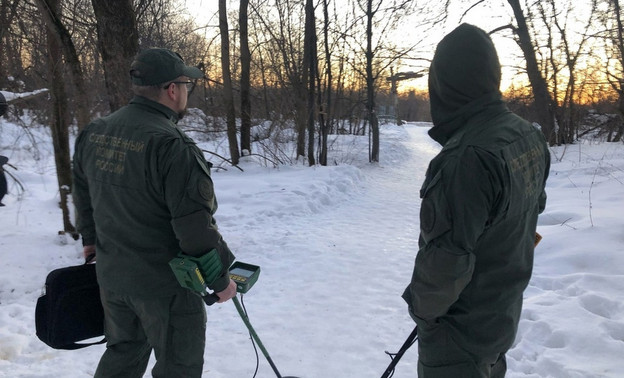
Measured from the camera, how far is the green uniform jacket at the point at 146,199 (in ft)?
6.25

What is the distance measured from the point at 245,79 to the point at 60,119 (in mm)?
7838

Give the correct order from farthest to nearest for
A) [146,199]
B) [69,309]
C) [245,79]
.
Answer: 1. [245,79]
2. [69,309]
3. [146,199]

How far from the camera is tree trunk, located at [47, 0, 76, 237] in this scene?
203 inches

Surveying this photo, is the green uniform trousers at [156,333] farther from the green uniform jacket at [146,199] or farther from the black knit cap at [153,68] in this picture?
the black knit cap at [153,68]

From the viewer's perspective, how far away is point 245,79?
12.7m

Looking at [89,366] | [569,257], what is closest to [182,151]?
[89,366]

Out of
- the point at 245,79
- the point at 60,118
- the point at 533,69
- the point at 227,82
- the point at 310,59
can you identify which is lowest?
the point at 60,118

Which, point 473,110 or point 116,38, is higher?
point 116,38

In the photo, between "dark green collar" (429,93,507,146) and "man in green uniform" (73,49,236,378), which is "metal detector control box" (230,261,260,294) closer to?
"man in green uniform" (73,49,236,378)

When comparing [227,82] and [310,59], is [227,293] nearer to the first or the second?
[227,82]

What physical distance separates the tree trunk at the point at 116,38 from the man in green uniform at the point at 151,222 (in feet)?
11.0

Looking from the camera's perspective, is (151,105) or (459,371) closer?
(459,371)

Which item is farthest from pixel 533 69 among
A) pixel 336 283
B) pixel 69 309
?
pixel 69 309

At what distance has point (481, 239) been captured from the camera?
1.60 metres
